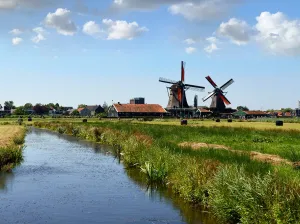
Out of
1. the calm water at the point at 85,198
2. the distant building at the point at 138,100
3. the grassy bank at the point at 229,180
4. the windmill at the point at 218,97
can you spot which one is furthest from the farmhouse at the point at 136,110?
the calm water at the point at 85,198

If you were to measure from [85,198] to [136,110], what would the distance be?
116 m

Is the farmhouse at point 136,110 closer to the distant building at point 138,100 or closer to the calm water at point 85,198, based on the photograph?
the distant building at point 138,100

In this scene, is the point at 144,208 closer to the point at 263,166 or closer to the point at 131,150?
the point at 263,166

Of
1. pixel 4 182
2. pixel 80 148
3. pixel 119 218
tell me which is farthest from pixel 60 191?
pixel 80 148

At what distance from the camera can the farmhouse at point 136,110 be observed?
13362cm

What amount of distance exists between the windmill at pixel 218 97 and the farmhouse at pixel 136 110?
57.8 feet

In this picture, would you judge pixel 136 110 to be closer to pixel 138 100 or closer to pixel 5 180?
pixel 138 100

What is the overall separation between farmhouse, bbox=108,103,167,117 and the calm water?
10219cm

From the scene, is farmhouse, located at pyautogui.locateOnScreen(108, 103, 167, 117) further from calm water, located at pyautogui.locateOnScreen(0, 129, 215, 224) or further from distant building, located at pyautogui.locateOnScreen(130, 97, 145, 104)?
calm water, located at pyautogui.locateOnScreen(0, 129, 215, 224)

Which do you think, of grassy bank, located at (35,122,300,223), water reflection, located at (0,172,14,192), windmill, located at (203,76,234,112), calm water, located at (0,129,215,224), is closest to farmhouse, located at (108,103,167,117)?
windmill, located at (203,76,234,112)

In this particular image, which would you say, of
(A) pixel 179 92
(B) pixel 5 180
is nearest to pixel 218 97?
(A) pixel 179 92

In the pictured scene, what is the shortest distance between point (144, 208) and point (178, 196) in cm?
249

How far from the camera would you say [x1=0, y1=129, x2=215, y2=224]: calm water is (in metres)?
16.5

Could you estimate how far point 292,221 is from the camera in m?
11.3
